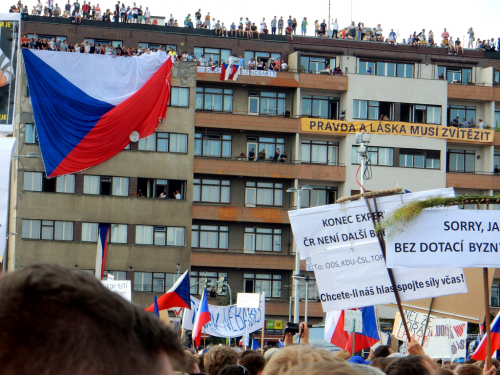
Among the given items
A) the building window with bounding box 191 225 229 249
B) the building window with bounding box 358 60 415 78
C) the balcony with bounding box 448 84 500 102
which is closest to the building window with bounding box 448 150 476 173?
the balcony with bounding box 448 84 500 102

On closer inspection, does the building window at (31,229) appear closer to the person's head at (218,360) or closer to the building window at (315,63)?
the building window at (315,63)

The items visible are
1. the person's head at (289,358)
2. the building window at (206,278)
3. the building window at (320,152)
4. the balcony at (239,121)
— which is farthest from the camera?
the building window at (320,152)

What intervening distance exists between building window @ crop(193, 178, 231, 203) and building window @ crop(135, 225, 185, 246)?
273 cm

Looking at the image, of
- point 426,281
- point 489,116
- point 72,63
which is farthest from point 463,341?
point 489,116

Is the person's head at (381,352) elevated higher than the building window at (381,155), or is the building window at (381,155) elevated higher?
the building window at (381,155)

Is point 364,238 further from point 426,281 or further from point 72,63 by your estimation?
point 72,63

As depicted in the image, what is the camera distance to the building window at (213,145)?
190 ft

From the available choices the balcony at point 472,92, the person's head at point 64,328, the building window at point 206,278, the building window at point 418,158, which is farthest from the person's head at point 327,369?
the balcony at point 472,92

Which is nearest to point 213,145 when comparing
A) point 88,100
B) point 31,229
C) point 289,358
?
point 31,229

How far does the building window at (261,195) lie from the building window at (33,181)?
13992mm

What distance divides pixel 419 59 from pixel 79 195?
2642 cm

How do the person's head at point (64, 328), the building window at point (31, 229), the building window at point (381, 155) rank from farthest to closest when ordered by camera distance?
the building window at point (381, 155) → the building window at point (31, 229) → the person's head at point (64, 328)

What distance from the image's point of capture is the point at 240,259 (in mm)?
56938

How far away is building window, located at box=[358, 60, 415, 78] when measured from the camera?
199ft
